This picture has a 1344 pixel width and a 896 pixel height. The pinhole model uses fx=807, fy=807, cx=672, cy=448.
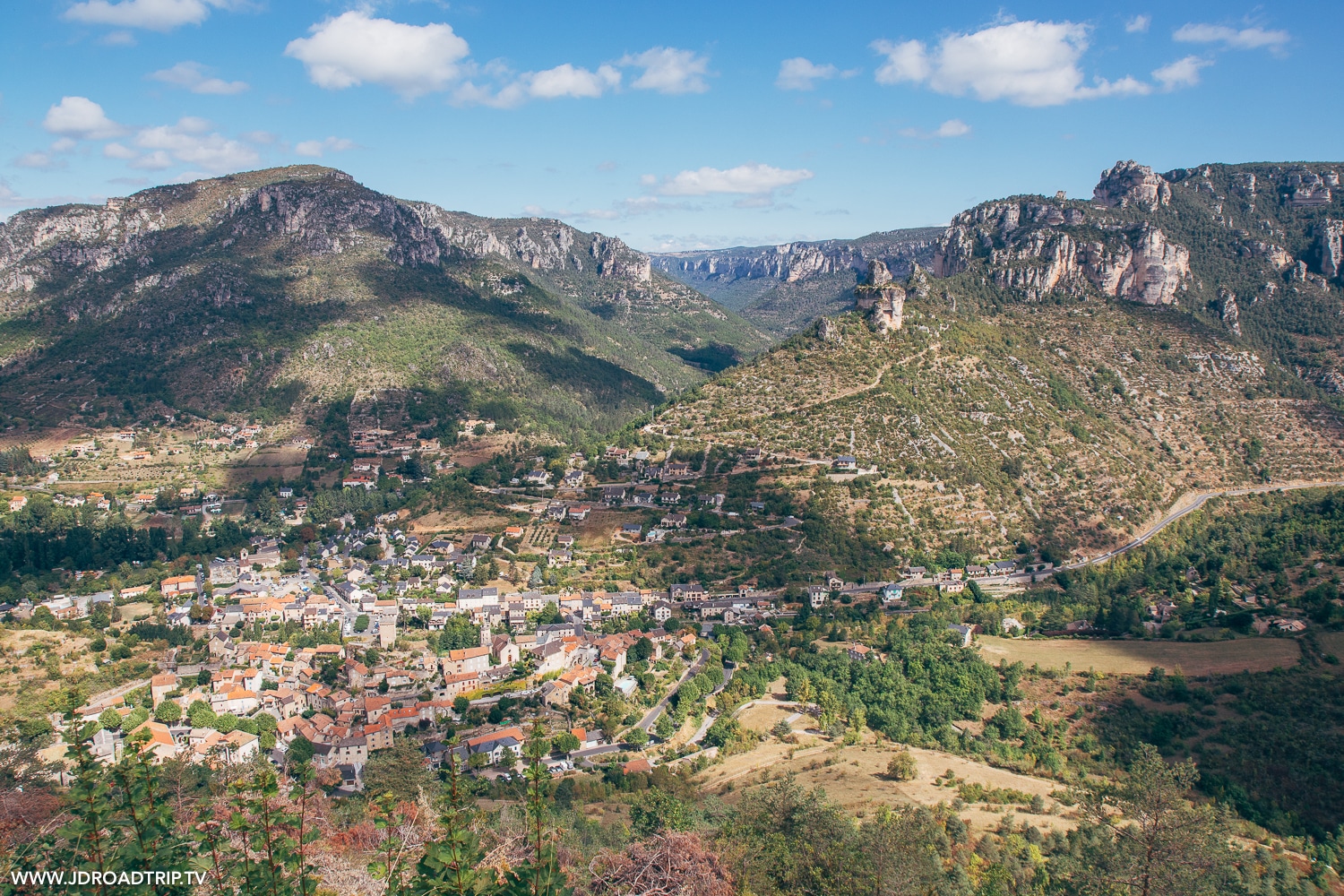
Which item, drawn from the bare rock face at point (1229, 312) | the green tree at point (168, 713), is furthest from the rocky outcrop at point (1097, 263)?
the green tree at point (168, 713)

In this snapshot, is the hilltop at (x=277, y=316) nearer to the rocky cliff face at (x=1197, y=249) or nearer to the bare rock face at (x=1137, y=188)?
the rocky cliff face at (x=1197, y=249)

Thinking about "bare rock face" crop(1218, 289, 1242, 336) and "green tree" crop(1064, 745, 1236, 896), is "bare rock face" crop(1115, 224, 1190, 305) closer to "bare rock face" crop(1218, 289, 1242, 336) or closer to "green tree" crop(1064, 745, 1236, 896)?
"bare rock face" crop(1218, 289, 1242, 336)

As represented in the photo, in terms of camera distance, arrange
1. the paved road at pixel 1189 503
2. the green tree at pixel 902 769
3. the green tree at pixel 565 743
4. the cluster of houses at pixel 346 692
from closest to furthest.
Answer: the green tree at pixel 902 769, the cluster of houses at pixel 346 692, the green tree at pixel 565 743, the paved road at pixel 1189 503

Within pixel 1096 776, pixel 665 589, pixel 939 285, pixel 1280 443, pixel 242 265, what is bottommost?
pixel 1096 776

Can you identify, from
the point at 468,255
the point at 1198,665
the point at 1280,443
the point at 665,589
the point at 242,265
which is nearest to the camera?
the point at 1198,665

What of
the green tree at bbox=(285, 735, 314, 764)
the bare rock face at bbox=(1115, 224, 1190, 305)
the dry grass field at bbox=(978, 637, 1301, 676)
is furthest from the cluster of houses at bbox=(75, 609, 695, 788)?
the bare rock face at bbox=(1115, 224, 1190, 305)

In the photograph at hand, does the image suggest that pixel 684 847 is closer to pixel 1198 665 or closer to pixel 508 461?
pixel 1198 665

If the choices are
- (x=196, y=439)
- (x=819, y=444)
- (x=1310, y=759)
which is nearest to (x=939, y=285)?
(x=819, y=444)
